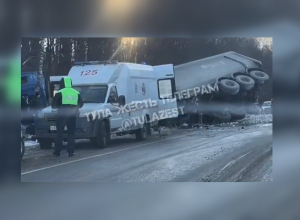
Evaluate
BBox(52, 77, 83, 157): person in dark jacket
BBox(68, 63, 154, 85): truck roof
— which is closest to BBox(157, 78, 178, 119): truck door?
BBox(68, 63, 154, 85): truck roof

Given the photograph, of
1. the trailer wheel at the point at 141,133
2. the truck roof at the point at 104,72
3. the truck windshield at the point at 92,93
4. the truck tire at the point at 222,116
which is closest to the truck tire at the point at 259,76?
the truck tire at the point at 222,116

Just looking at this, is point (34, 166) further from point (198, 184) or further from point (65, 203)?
point (198, 184)

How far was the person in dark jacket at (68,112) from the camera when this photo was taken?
3926mm

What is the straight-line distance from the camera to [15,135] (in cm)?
384

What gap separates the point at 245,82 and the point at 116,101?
4.27 feet

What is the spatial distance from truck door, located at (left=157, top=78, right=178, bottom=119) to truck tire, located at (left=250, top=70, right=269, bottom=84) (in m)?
0.81

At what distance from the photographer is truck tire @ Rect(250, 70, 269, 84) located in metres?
4.02

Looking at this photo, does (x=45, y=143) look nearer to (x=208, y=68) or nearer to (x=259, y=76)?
(x=208, y=68)

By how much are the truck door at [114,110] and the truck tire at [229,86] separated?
1025mm

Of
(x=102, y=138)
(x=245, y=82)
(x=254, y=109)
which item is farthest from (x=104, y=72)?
(x=254, y=109)

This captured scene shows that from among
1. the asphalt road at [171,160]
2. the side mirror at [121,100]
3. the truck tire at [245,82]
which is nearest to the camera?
the asphalt road at [171,160]

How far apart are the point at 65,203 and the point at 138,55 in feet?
5.11

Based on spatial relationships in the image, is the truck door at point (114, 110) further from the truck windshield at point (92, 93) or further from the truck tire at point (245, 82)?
the truck tire at point (245, 82)

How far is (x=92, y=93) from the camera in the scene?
13.0 ft
